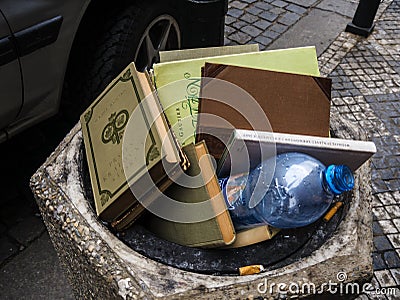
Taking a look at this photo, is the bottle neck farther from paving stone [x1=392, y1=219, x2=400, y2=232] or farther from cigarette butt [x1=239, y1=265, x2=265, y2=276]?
paving stone [x1=392, y1=219, x2=400, y2=232]

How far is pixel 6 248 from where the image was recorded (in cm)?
243

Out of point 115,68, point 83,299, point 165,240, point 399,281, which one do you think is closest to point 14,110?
point 115,68

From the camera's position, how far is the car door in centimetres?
200

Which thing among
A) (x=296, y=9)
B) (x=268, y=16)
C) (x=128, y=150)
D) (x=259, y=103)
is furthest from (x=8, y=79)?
(x=296, y=9)

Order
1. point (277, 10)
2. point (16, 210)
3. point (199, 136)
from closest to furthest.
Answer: point (199, 136) → point (16, 210) → point (277, 10)

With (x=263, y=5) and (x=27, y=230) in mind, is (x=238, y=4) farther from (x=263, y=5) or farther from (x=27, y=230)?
(x=27, y=230)

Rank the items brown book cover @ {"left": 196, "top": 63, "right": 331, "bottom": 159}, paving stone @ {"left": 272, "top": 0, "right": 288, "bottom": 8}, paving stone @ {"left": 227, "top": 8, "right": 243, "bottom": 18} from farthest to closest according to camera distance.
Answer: paving stone @ {"left": 272, "top": 0, "right": 288, "bottom": 8} → paving stone @ {"left": 227, "top": 8, "right": 243, "bottom": 18} → brown book cover @ {"left": 196, "top": 63, "right": 331, "bottom": 159}

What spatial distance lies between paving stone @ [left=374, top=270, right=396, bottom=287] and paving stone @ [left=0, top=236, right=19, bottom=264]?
1799 millimetres

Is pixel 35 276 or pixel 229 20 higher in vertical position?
pixel 229 20

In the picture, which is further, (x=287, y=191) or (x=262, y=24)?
(x=262, y=24)

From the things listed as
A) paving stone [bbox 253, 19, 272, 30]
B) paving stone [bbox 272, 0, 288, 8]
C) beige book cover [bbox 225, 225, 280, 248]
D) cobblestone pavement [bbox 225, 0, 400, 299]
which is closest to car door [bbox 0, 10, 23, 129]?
beige book cover [bbox 225, 225, 280, 248]

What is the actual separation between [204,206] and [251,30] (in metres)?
3.08

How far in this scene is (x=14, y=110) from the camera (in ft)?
7.25

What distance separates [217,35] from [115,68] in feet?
2.12
